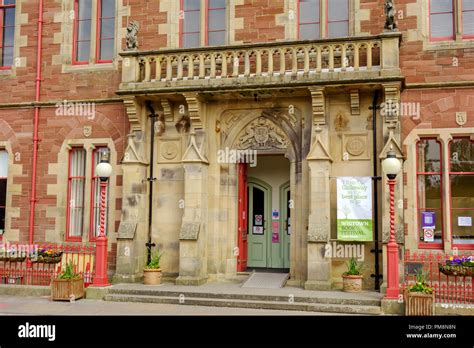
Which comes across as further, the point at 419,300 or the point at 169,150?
the point at 169,150

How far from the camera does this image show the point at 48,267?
15734mm

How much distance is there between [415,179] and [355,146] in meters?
1.69

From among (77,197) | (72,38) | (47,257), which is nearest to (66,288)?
(47,257)

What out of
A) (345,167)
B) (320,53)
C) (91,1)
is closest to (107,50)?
(91,1)

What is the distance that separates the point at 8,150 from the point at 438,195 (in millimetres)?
12483

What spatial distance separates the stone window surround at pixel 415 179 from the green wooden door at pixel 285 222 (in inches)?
156

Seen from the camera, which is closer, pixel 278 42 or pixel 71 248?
pixel 278 42

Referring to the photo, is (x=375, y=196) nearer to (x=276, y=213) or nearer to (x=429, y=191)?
(x=429, y=191)

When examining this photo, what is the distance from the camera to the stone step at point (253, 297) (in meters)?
12.1

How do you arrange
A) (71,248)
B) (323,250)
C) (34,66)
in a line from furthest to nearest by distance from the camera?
1. (34,66)
2. (71,248)
3. (323,250)

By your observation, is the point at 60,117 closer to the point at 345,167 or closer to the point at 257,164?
the point at 257,164

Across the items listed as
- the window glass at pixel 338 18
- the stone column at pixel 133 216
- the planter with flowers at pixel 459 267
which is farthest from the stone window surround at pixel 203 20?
the planter with flowers at pixel 459 267

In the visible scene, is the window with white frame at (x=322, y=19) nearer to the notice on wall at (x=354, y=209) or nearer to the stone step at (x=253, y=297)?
the notice on wall at (x=354, y=209)

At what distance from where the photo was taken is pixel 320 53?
13938 millimetres
